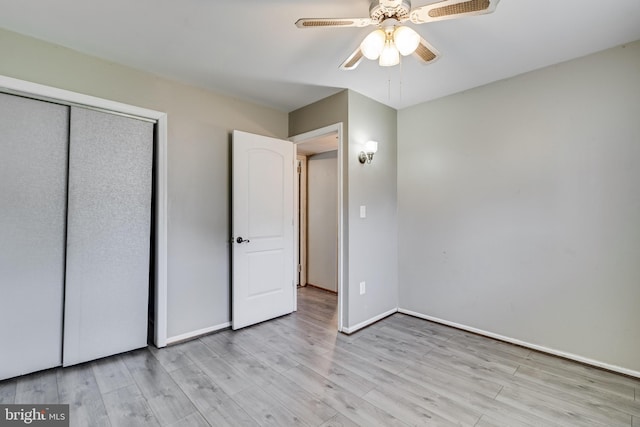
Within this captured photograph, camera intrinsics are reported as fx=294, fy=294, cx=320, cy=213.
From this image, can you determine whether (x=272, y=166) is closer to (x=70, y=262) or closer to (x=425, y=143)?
(x=425, y=143)

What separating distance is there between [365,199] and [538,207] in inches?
59.4

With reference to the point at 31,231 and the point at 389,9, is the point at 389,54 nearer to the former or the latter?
the point at 389,9

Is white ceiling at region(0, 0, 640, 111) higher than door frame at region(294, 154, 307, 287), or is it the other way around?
white ceiling at region(0, 0, 640, 111)

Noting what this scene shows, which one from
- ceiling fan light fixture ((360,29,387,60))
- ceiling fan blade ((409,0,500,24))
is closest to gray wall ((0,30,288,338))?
ceiling fan light fixture ((360,29,387,60))

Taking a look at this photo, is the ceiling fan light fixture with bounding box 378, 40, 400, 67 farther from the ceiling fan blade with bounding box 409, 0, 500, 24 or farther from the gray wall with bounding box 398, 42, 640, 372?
the gray wall with bounding box 398, 42, 640, 372

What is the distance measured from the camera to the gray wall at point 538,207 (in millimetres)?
2172

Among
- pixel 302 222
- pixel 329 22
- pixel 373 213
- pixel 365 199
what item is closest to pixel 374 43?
pixel 329 22

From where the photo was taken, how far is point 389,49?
1646 millimetres

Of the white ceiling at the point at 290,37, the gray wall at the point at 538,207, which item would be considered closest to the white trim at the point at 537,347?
the gray wall at the point at 538,207

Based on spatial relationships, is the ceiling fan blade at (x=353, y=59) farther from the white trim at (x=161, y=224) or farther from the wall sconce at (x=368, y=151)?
the white trim at (x=161, y=224)

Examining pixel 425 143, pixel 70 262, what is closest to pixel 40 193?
pixel 70 262

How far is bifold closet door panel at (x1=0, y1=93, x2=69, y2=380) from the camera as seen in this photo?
2.00 meters

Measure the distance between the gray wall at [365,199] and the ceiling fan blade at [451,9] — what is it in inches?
58.2

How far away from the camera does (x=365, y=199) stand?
3.09 m
